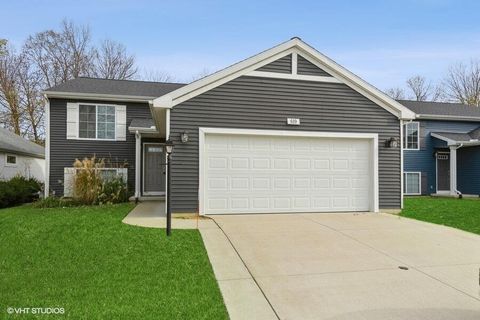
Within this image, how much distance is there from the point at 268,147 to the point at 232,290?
18.7ft

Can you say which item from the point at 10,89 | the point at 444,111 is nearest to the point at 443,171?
the point at 444,111

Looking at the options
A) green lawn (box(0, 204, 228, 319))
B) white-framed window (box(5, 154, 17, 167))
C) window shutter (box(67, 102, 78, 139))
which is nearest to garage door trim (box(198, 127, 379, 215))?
green lawn (box(0, 204, 228, 319))

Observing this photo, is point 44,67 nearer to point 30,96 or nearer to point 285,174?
point 30,96

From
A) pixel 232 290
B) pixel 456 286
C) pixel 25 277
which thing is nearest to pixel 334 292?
pixel 232 290

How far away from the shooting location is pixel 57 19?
28.2 m

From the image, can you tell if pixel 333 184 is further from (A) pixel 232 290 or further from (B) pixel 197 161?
(A) pixel 232 290

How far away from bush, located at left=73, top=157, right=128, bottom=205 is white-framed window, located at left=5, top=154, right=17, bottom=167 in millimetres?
8650

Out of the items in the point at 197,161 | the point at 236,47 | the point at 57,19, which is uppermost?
the point at 57,19

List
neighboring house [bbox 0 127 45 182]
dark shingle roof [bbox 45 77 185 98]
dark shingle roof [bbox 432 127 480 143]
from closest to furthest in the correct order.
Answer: dark shingle roof [bbox 45 77 185 98], dark shingle roof [bbox 432 127 480 143], neighboring house [bbox 0 127 45 182]

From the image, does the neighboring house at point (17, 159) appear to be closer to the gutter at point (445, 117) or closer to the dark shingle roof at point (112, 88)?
the dark shingle roof at point (112, 88)

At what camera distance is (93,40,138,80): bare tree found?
93.9ft

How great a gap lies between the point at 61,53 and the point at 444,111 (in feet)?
90.2

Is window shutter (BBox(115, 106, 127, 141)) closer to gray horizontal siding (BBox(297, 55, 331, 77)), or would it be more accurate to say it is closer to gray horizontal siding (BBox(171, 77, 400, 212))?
gray horizontal siding (BBox(171, 77, 400, 212))

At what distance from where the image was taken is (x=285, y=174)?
945 cm
